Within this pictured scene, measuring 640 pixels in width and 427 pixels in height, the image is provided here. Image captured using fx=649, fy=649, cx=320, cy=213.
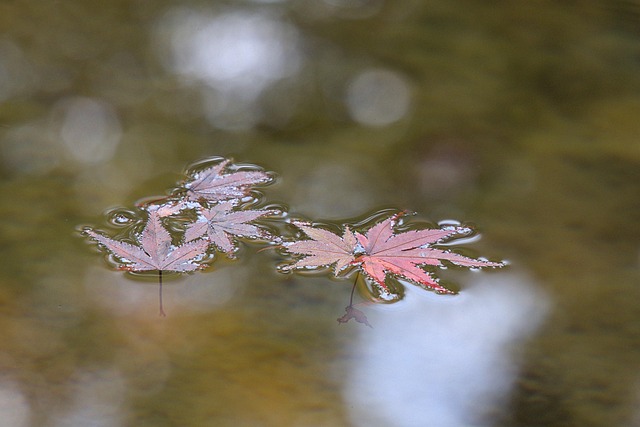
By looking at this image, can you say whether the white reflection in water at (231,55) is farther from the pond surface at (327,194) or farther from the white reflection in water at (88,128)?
the white reflection in water at (88,128)

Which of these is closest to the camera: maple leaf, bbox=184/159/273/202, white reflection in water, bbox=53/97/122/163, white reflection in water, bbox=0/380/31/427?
white reflection in water, bbox=0/380/31/427

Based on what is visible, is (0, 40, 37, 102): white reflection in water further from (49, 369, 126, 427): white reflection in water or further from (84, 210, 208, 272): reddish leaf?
(49, 369, 126, 427): white reflection in water

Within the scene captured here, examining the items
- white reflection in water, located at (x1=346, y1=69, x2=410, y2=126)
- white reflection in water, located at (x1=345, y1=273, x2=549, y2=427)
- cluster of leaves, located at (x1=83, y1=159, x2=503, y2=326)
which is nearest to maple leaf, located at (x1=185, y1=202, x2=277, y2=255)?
cluster of leaves, located at (x1=83, y1=159, x2=503, y2=326)

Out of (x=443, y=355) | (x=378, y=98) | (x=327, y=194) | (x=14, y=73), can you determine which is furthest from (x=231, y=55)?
(x=443, y=355)

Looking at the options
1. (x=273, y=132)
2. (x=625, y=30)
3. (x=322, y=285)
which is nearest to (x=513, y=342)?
(x=322, y=285)

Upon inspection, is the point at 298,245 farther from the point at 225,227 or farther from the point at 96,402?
the point at 96,402
